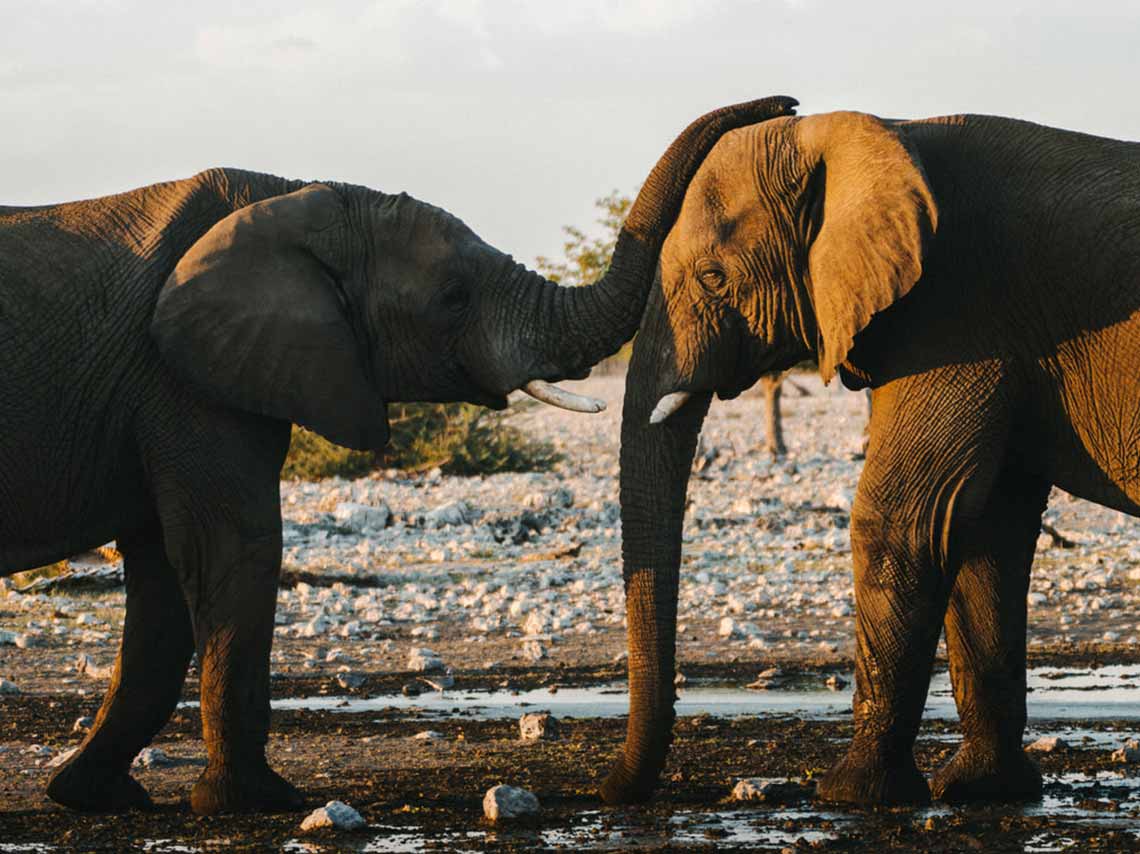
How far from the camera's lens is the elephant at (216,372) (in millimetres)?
8367

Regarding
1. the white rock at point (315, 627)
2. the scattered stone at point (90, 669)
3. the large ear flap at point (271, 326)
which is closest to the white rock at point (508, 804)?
the large ear flap at point (271, 326)

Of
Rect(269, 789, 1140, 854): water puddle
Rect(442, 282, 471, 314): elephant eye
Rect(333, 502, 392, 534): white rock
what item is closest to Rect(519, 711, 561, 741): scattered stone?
Rect(269, 789, 1140, 854): water puddle

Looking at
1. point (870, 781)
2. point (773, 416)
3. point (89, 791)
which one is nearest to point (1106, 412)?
point (870, 781)

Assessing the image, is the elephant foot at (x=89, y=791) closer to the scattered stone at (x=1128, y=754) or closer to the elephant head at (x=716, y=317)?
the elephant head at (x=716, y=317)

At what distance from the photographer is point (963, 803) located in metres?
8.77

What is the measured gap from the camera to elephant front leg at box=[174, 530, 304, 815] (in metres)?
8.37

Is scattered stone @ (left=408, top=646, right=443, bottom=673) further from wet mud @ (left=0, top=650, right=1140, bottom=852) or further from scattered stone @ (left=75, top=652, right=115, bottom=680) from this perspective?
scattered stone @ (left=75, top=652, right=115, bottom=680)

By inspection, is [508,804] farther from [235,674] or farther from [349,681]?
[349,681]

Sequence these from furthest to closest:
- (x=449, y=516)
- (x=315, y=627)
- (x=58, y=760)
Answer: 1. (x=449, y=516)
2. (x=315, y=627)
3. (x=58, y=760)

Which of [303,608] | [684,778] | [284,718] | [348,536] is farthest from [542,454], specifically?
[684,778]

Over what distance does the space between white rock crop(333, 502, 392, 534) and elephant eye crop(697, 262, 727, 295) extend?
1125cm

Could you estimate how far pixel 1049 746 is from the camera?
971cm

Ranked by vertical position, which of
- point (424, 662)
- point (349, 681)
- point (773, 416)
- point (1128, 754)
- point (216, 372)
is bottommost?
point (1128, 754)

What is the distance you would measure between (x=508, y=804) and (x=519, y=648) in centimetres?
539
